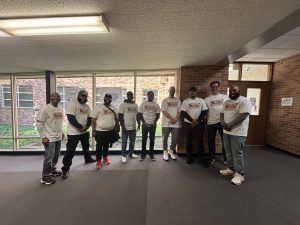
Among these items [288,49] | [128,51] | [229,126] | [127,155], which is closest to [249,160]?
[229,126]

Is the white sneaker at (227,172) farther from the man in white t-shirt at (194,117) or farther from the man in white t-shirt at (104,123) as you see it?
the man in white t-shirt at (104,123)

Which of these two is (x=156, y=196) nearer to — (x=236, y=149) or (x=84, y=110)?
(x=236, y=149)

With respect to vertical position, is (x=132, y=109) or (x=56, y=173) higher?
(x=132, y=109)

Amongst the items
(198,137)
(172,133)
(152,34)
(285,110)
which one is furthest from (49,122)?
(285,110)

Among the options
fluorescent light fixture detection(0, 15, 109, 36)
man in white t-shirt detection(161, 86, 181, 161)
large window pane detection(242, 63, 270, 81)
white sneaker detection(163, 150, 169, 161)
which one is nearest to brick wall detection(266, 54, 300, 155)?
large window pane detection(242, 63, 270, 81)

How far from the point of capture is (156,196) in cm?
234

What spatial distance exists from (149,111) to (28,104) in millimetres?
3591

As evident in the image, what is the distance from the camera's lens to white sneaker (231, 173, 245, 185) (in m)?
2.66

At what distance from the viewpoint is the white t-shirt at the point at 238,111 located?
8.73 feet

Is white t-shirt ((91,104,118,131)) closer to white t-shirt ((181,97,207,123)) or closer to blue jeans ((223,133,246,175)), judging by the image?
white t-shirt ((181,97,207,123))

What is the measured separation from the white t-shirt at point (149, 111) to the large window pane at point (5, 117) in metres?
3.91

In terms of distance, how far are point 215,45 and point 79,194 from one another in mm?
3056

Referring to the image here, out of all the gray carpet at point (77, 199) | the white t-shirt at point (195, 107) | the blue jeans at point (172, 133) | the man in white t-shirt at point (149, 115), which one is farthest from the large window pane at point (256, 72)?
the gray carpet at point (77, 199)

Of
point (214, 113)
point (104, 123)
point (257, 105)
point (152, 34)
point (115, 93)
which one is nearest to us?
point (152, 34)
